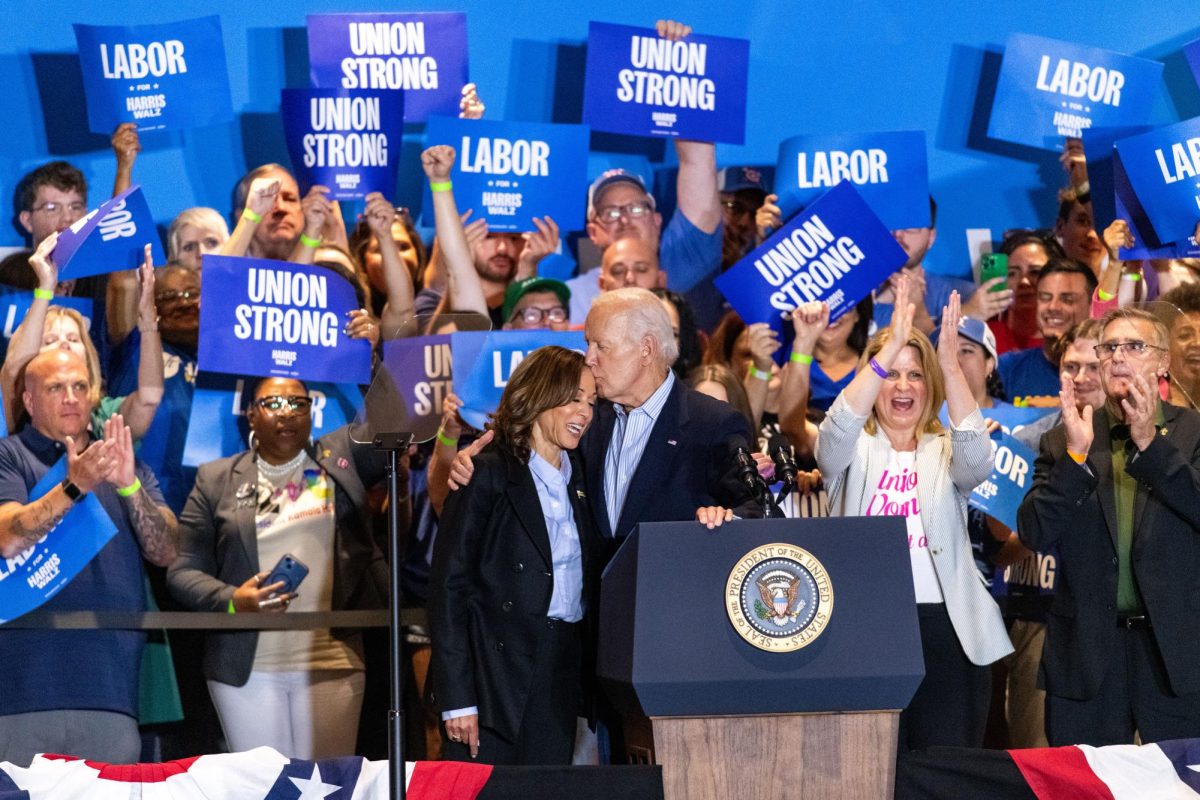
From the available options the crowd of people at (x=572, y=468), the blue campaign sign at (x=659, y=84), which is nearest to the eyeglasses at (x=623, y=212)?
the crowd of people at (x=572, y=468)

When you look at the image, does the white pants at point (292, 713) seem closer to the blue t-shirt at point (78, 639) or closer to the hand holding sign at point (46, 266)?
the blue t-shirt at point (78, 639)

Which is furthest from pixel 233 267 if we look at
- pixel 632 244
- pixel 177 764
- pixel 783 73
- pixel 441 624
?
pixel 783 73

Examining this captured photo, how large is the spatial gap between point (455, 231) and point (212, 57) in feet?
3.68

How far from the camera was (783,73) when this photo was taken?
6105 millimetres

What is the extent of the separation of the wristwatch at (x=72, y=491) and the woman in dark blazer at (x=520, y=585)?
44.3 inches

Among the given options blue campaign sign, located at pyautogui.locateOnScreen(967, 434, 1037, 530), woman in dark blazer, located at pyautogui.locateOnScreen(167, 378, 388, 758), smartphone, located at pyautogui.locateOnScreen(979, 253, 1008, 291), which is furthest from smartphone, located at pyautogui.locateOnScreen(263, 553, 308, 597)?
smartphone, located at pyautogui.locateOnScreen(979, 253, 1008, 291)

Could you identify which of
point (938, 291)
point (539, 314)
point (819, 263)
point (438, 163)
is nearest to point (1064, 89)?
point (938, 291)

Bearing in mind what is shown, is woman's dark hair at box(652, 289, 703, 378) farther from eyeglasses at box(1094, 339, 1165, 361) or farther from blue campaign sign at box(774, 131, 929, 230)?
eyeglasses at box(1094, 339, 1165, 361)

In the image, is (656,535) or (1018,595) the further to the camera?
(1018,595)

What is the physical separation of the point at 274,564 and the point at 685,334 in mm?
1427

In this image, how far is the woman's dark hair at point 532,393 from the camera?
353 centimetres

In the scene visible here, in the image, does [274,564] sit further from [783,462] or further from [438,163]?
[783,462]

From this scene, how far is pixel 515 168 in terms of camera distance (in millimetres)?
5195

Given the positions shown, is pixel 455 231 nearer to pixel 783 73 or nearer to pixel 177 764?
pixel 783 73
